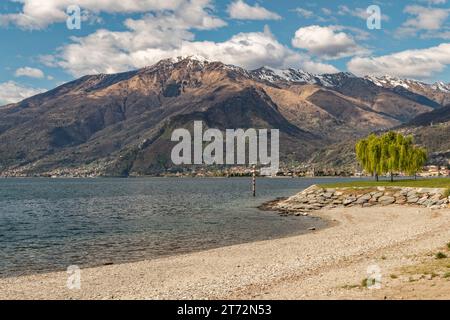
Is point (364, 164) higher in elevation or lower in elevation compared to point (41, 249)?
higher

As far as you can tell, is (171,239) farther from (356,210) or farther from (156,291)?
(356,210)

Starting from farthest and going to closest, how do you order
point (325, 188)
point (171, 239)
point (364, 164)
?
point (364, 164) < point (325, 188) < point (171, 239)

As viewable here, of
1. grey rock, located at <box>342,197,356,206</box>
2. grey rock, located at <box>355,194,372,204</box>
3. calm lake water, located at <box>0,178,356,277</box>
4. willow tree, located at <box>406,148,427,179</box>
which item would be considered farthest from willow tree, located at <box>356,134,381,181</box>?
calm lake water, located at <box>0,178,356,277</box>

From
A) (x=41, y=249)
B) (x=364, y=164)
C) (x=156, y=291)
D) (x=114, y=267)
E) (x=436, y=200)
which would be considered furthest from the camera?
(x=364, y=164)

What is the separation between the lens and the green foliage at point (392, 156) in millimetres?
102000

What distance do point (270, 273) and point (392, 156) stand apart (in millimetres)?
81041

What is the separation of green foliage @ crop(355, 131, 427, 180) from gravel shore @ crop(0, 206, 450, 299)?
5479 centimetres

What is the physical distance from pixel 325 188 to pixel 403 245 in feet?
197

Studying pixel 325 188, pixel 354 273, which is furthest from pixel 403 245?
pixel 325 188

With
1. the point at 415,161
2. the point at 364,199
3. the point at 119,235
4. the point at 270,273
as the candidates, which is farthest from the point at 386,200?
the point at 270,273

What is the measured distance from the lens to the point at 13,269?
37.6 m

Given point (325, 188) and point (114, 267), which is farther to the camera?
point (325, 188)

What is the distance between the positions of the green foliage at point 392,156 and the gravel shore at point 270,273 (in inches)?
2157
